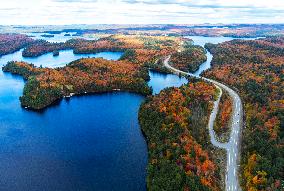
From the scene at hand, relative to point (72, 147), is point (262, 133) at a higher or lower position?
higher

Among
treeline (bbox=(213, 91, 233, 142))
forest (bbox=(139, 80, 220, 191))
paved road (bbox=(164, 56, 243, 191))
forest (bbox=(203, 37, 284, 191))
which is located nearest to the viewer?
forest (bbox=(139, 80, 220, 191))

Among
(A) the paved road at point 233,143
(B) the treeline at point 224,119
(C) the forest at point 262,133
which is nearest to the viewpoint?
(C) the forest at point 262,133

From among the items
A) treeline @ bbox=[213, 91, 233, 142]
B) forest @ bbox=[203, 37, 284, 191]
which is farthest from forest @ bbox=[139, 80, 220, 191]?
forest @ bbox=[203, 37, 284, 191]

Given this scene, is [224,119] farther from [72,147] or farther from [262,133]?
[72,147]

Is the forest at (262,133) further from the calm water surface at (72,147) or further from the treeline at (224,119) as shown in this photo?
the calm water surface at (72,147)

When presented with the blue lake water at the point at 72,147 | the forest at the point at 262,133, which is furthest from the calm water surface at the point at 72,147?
Answer: the forest at the point at 262,133

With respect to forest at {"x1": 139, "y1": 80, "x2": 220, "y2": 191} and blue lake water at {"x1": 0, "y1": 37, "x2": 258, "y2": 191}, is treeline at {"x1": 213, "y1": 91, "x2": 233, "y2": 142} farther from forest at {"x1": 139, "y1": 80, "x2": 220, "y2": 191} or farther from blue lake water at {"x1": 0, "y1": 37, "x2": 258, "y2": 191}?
blue lake water at {"x1": 0, "y1": 37, "x2": 258, "y2": 191}

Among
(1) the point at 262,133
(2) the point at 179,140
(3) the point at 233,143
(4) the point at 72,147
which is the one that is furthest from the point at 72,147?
(1) the point at 262,133

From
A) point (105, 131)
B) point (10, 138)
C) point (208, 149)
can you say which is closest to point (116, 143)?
point (105, 131)
